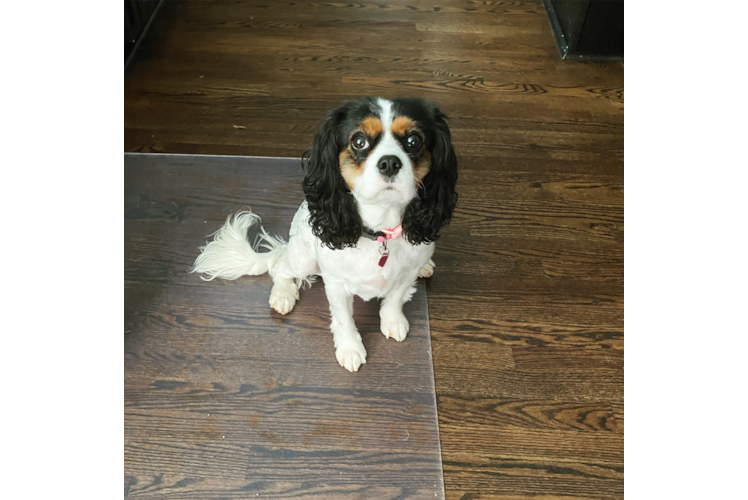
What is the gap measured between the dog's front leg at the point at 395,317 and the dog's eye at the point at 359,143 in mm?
618

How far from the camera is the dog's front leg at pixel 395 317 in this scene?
1799 millimetres

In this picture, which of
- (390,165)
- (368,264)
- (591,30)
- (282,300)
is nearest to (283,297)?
(282,300)

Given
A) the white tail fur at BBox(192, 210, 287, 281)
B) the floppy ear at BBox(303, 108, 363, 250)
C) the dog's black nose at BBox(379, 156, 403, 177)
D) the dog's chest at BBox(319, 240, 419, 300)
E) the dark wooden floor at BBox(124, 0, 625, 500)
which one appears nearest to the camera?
the dog's black nose at BBox(379, 156, 403, 177)

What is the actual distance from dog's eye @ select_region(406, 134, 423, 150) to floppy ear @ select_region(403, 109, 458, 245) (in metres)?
0.07

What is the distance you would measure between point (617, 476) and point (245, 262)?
149cm

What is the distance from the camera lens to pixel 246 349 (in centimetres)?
185

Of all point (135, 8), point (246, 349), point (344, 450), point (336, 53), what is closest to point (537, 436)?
point (344, 450)

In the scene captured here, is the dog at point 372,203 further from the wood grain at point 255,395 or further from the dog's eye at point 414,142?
the wood grain at point 255,395

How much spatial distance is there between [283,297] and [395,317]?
1.41ft

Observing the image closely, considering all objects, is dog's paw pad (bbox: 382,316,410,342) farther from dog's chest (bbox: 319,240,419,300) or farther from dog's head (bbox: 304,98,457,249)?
dog's head (bbox: 304,98,457,249)

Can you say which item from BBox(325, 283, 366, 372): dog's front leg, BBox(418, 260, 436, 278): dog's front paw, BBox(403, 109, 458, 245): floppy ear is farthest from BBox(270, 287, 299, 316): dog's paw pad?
BBox(403, 109, 458, 245): floppy ear

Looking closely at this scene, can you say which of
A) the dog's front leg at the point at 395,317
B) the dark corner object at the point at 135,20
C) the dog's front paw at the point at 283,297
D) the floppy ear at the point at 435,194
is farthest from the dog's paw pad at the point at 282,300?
the dark corner object at the point at 135,20

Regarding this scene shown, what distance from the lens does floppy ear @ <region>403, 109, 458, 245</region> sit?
4.64 ft

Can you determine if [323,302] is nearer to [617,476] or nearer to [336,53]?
[617,476]
